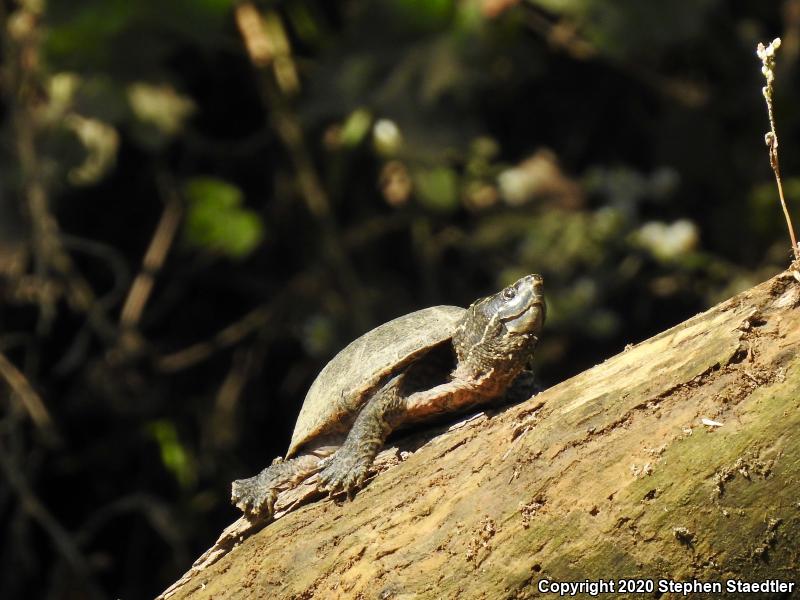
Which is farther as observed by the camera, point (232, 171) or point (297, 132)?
point (232, 171)

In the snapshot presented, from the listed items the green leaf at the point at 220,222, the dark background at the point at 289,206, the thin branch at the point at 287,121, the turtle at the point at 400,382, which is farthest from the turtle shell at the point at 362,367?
the green leaf at the point at 220,222

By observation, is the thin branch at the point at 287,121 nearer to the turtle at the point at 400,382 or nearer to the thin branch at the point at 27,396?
the thin branch at the point at 27,396

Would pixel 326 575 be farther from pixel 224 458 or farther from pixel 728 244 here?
pixel 728 244

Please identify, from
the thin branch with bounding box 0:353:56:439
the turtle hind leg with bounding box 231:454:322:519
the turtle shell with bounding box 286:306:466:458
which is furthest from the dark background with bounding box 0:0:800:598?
the turtle hind leg with bounding box 231:454:322:519

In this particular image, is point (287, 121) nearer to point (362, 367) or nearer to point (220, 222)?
point (220, 222)

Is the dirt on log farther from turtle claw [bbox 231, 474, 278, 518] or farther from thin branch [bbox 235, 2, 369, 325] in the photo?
thin branch [bbox 235, 2, 369, 325]

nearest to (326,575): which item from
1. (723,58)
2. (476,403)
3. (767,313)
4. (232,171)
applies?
(476,403)
